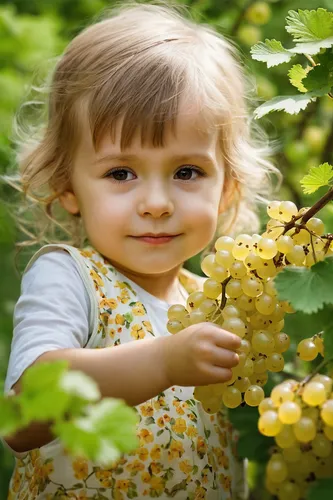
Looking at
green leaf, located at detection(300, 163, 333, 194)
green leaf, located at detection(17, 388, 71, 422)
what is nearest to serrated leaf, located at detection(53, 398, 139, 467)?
green leaf, located at detection(17, 388, 71, 422)

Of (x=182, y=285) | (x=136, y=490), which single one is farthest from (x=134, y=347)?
(x=182, y=285)

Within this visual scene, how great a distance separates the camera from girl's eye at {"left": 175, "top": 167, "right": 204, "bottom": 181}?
6.81 feet

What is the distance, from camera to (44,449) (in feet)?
6.33

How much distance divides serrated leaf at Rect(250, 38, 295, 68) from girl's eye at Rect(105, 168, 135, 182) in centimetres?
45

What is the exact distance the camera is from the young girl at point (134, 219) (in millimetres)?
1888

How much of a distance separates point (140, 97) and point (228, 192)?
494mm

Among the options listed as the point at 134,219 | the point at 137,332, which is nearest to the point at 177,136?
the point at 134,219

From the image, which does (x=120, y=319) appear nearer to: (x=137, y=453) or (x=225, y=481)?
(x=137, y=453)

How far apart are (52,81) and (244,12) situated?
1393 mm

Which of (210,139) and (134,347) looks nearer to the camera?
(134,347)

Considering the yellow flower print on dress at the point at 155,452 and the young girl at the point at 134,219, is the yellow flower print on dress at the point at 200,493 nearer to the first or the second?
the young girl at the point at 134,219

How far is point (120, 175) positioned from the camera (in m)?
2.05

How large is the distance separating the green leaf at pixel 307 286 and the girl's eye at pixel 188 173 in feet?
2.00

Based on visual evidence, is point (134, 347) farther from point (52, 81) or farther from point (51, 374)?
point (52, 81)
